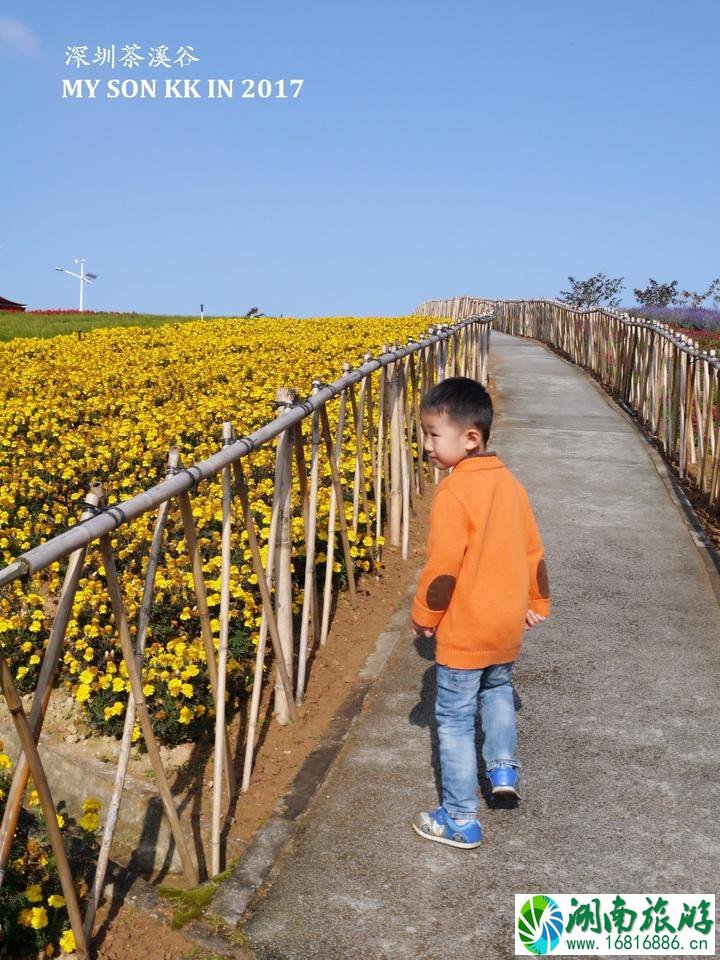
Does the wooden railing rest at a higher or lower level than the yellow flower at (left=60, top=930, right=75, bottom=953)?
higher

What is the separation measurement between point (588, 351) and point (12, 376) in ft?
34.5

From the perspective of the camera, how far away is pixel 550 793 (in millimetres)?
3760

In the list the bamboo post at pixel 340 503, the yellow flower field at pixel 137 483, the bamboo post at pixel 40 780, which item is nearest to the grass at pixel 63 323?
the yellow flower field at pixel 137 483

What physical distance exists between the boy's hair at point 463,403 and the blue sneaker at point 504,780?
3.96ft

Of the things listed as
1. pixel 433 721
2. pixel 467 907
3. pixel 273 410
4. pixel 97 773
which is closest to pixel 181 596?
pixel 97 773

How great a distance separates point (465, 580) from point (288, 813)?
1.14 m

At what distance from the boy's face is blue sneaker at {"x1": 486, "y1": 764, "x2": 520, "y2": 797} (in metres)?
1.12

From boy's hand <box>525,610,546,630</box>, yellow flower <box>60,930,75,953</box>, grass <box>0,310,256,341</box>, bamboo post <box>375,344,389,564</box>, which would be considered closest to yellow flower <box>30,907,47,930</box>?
yellow flower <box>60,930,75,953</box>

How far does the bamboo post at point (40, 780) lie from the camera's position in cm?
241

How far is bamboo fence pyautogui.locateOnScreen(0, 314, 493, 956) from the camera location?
2602 millimetres

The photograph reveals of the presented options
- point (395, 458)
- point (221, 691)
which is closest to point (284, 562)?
point (221, 691)

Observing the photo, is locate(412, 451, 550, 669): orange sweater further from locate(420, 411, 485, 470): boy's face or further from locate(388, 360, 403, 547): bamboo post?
locate(388, 360, 403, 547): bamboo post

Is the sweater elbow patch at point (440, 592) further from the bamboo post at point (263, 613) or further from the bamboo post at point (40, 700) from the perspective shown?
the bamboo post at point (40, 700)

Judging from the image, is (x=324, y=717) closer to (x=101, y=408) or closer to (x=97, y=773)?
(x=97, y=773)
